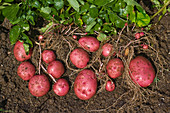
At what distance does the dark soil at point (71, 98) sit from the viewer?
6.06 feet

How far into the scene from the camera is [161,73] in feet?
6.56

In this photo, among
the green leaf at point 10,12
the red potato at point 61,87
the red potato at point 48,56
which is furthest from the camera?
the red potato at point 48,56

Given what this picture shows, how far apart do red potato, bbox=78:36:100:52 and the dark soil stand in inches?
11.7

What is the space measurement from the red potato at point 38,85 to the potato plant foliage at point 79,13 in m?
0.32

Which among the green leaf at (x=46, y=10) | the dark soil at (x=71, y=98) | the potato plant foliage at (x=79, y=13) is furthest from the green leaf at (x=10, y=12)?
the dark soil at (x=71, y=98)

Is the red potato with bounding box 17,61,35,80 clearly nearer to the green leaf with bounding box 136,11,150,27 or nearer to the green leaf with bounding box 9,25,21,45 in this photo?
the green leaf with bounding box 9,25,21,45

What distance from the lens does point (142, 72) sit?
5.93ft

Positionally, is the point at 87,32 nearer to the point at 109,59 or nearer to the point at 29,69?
the point at 109,59

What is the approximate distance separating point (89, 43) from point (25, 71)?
725 millimetres

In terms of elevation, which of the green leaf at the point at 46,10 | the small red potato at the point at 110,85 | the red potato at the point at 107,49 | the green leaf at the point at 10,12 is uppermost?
the green leaf at the point at 46,10

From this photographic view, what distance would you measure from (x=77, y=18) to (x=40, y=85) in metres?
0.78

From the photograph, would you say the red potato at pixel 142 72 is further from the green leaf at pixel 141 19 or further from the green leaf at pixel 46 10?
the green leaf at pixel 46 10

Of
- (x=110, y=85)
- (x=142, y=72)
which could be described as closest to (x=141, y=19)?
(x=142, y=72)

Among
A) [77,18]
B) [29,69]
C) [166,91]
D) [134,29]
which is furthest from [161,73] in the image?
[29,69]
